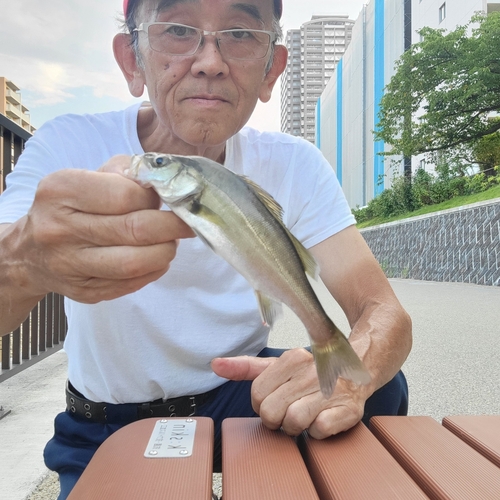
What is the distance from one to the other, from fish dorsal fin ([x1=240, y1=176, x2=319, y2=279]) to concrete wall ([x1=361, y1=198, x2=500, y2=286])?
12370 mm

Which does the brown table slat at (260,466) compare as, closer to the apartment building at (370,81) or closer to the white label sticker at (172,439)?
the white label sticker at (172,439)

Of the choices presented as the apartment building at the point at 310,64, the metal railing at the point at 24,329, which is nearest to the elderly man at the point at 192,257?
the metal railing at the point at 24,329

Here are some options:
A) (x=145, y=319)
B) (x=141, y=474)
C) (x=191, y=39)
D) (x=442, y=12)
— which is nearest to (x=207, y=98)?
(x=191, y=39)

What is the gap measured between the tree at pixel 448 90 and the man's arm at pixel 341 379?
19.1 m

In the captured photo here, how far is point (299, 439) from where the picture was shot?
4.26 feet

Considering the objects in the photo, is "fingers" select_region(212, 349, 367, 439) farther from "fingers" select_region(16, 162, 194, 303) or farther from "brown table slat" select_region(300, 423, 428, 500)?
"fingers" select_region(16, 162, 194, 303)

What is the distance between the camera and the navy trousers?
5.91 feet

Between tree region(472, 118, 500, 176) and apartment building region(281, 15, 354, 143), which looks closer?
tree region(472, 118, 500, 176)

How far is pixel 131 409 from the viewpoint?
1949 mm

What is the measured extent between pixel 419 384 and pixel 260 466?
10.4 ft

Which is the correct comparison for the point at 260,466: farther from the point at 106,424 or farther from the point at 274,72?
the point at 274,72

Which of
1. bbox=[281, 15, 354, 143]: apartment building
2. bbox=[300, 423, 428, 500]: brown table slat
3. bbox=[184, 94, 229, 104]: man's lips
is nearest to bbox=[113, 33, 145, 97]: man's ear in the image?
bbox=[184, 94, 229, 104]: man's lips

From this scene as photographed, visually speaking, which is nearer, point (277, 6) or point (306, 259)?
point (306, 259)

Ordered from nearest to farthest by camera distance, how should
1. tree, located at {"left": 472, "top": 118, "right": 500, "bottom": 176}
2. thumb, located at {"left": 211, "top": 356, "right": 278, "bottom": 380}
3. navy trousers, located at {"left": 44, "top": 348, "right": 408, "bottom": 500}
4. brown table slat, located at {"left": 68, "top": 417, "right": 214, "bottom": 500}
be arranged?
brown table slat, located at {"left": 68, "top": 417, "right": 214, "bottom": 500}, thumb, located at {"left": 211, "top": 356, "right": 278, "bottom": 380}, navy trousers, located at {"left": 44, "top": 348, "right": 408, "bottom": 500}, tree, located at {"left": 472, "top": 118, "right": 500, "bottom": 176}
